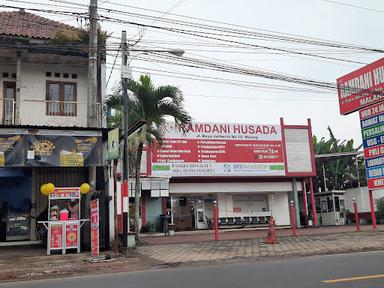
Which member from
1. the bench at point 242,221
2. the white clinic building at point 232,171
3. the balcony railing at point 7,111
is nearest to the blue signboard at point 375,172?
the white clinic building at point 232,171

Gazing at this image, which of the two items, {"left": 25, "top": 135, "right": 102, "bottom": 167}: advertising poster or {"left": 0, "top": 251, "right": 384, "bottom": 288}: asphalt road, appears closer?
{"left": 0, "top": 251, "right": 384, "bottom": 288}: asphalt road

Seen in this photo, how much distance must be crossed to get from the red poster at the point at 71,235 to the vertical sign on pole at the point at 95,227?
3.16 feet

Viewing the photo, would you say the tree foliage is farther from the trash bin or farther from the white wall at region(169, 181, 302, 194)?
the trash bin

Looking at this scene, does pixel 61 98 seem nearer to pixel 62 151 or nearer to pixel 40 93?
pixel 40 93

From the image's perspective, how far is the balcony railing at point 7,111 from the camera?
18.9 metres

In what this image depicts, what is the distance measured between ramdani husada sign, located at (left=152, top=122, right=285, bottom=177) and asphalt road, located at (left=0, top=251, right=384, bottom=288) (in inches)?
593

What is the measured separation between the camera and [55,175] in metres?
19.1

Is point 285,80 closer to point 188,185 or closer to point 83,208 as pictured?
point 83,208

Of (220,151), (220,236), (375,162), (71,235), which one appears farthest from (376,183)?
(71,235)

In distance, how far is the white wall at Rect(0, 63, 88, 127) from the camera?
1962 cm

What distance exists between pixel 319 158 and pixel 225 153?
7.75 metres

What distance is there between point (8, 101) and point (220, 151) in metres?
12.7

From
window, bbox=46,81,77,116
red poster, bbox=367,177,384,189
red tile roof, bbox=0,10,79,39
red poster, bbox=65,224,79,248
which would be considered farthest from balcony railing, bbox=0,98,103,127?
red poster, bbox=367,177,384,189

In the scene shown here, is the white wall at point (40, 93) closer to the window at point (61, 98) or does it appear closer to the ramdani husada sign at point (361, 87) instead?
the window at point (61, 98)
